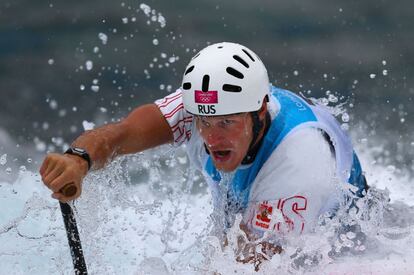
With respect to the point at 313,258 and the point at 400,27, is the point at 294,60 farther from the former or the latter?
the point at 313,258

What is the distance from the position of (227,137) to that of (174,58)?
4.07m

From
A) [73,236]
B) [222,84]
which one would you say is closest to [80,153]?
[73,236]

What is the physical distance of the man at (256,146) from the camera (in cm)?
406

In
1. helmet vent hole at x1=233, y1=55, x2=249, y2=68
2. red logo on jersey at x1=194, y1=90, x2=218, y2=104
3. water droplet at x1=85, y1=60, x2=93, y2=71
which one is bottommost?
water droplet at x1=85, y1=60, x2=93, y2=71

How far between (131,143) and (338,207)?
965mm

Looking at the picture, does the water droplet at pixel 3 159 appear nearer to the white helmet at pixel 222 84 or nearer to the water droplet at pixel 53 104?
the water droplet at pixel 53 104

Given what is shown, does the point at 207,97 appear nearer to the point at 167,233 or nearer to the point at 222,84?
the point at 222,84

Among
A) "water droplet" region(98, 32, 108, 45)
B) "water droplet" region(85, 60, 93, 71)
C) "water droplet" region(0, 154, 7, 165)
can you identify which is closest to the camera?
→ "water droplet" region(0, 154, 7, 165)

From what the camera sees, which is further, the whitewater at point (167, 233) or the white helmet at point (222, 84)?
the whitewater at point (167, 233)

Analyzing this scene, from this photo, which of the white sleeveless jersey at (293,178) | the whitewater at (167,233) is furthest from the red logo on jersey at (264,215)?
the whitewater at (167,233)

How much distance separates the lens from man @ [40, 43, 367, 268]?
4.06 meters

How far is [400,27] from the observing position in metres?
8.51

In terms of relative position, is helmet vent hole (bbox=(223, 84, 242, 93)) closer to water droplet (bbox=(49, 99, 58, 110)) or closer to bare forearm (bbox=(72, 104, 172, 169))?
bare forearm (bbox=(72, 104, 172, 169))

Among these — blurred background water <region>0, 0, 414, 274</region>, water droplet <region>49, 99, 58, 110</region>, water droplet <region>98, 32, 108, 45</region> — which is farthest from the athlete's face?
water droplet <region>98, 32, 108, 45</region>
